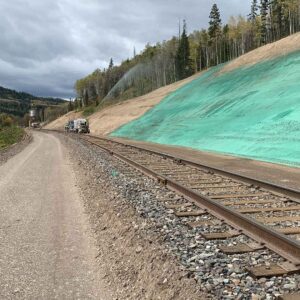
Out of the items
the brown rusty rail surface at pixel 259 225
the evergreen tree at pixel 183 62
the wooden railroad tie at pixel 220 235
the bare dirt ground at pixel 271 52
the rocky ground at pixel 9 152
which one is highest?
the evergreen tree at pixel 183 62

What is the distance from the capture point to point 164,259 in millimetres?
5672

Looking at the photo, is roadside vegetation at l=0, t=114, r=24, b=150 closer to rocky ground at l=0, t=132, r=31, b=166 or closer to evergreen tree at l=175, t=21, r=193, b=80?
rocky ground at l=0, t=132, r=31, b=166

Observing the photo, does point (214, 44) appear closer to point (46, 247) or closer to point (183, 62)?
point (183, 62)

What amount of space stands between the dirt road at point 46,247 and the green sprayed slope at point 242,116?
10.2 m

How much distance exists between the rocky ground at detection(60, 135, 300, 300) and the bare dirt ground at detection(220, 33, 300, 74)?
42370 mm

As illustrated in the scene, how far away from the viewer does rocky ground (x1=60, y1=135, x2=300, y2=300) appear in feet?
15.0

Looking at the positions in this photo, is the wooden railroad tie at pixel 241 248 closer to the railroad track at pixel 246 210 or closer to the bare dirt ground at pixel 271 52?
the railroad track at pixel 246 210

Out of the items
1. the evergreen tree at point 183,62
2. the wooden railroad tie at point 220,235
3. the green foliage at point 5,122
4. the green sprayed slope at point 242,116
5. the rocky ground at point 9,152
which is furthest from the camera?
the green foliage at point 5,122

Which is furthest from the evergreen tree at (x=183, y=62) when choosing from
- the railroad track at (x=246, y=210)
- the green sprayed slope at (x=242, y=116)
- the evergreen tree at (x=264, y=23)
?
the railroad track at (x=246, y=210)

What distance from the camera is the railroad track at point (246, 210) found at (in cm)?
559

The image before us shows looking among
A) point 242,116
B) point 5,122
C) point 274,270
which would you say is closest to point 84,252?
point 274,270

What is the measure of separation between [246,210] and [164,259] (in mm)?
3098

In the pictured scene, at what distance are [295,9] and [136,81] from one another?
60.1m

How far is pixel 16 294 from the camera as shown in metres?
5.53
